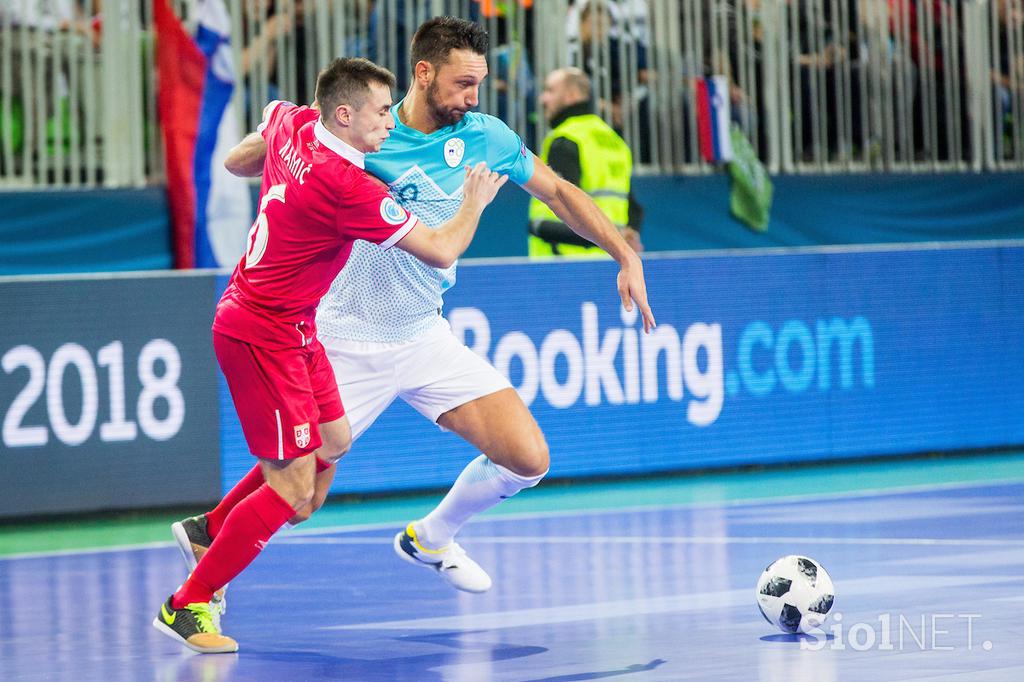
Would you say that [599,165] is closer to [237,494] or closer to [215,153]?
[215,153]

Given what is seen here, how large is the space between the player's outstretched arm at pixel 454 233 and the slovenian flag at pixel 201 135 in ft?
22.0

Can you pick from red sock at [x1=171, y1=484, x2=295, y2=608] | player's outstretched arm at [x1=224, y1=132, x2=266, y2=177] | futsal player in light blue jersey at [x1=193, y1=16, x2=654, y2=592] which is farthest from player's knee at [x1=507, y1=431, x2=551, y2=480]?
player's outstretched arm at [x1=224, y1=132, x2=266, y2=177]

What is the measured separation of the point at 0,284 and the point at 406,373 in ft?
12.2

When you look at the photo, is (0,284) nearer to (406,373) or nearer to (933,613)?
(406,373)

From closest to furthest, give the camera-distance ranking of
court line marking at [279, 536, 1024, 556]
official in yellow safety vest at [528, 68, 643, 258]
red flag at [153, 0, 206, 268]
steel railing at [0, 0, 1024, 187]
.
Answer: court line marking at [279, 536, 1024, 556] → official in yellow safety vest at [528, 68, 643, 258] → steel railing at [0, 0, 1024, 187] → red flag at [153, 0, 206, 268]

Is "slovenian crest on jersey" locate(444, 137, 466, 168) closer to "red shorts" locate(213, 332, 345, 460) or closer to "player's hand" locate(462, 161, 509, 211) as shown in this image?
"player's hand" locate(462, 161, 509, 211)

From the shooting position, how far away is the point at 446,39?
21.1ft

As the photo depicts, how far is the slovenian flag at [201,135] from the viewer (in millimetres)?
12398

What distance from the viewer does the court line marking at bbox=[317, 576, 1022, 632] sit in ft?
21.7

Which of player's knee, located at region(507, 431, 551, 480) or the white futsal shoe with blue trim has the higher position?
player's knee, located at region(507, 431, 551, 480)

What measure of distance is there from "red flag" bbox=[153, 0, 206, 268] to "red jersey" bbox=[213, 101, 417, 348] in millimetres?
6443

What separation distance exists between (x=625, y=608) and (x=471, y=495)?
0.74 metres

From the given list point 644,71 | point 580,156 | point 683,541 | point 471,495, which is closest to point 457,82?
point 471,495

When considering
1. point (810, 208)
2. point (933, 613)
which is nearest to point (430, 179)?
point (933, 613)
